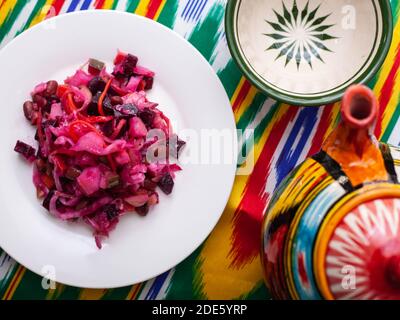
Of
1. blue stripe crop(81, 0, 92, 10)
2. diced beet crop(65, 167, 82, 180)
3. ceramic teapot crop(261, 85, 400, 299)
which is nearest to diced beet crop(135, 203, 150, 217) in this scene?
diced beet crop(65, 167, 82, 180)

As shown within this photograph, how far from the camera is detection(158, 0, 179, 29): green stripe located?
1.28 m

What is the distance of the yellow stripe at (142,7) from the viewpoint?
4.22ft

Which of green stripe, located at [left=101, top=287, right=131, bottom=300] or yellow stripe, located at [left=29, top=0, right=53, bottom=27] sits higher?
yellow stripe, located at [left=29, top=0, right=53, bottom=27]

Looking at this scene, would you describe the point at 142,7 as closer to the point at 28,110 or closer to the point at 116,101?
the point at 116,101

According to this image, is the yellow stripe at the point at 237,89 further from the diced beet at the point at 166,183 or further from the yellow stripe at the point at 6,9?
the yellow stripe at the point at 6,9

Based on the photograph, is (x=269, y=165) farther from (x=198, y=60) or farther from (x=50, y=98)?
(x=50, y=98)

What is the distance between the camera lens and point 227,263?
1.28 meters

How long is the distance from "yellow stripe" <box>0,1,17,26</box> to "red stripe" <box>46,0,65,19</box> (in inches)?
3.3

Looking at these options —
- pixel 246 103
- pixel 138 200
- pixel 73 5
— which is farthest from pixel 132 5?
pixel 138 200

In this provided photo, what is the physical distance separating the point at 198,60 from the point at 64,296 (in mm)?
615

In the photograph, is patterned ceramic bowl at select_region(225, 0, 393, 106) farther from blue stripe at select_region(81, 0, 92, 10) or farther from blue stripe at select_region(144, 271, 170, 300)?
blue stripe at select_region(144, 271, 170, 300)

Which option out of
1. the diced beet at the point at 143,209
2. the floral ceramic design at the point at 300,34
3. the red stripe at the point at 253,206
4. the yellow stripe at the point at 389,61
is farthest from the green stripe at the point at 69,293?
the yellow stripe at the point at 389,61

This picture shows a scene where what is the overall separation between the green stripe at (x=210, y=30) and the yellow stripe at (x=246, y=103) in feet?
0.44
